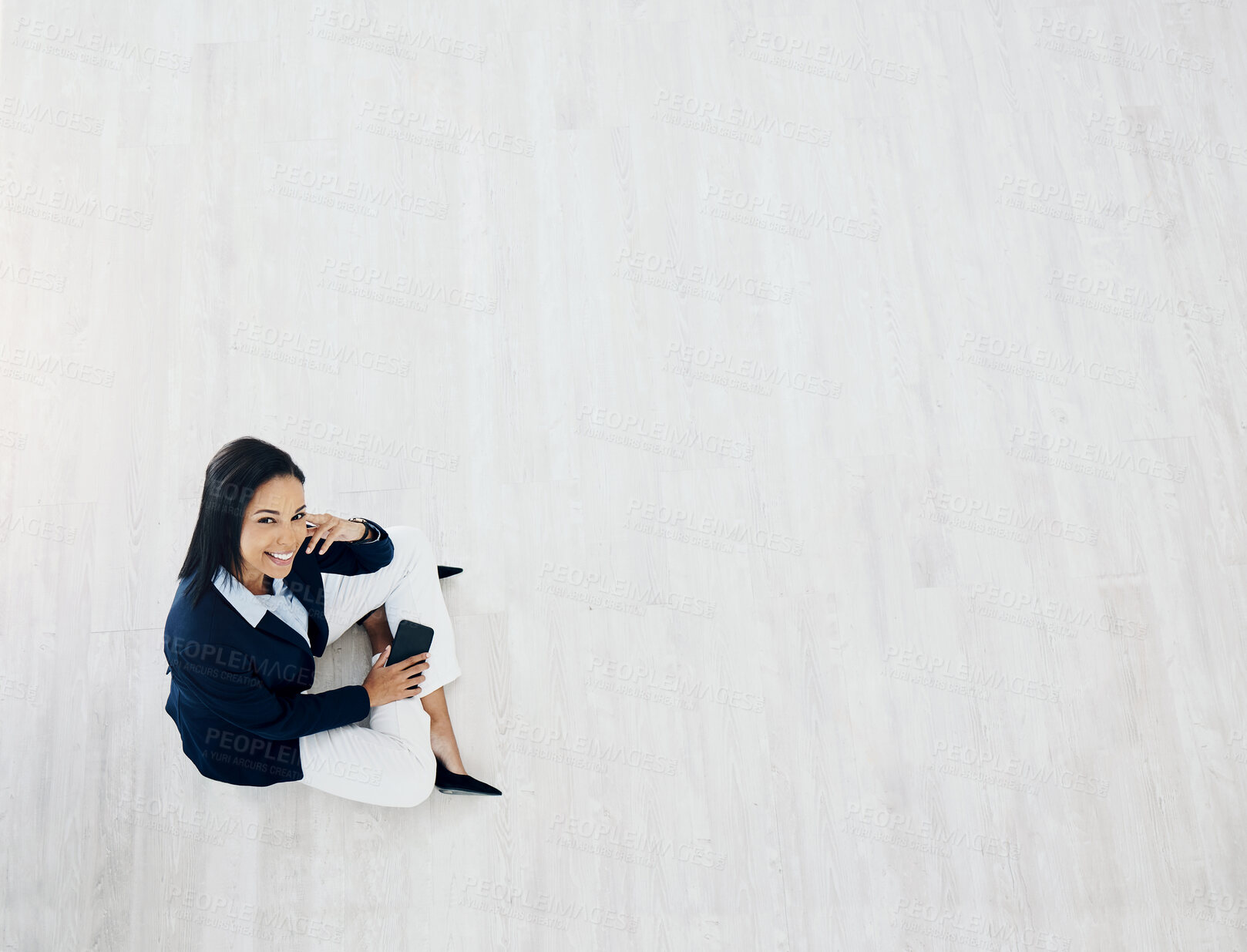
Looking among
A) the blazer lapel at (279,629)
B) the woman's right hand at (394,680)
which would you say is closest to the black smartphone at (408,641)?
the woman's right hand at (394,680)

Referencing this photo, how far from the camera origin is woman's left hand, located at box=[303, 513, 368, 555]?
210 cm

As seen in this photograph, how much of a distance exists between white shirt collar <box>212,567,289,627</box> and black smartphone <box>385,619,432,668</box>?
1.17 ft

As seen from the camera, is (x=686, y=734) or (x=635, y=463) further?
(x=635, y=463)

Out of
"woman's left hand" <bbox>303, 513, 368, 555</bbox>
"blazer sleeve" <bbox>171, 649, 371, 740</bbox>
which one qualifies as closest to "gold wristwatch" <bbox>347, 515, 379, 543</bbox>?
"woman's left hand" <bbox>303, 513, 368, 555</bbox>

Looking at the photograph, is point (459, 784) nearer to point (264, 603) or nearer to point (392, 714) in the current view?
point (392, 714)

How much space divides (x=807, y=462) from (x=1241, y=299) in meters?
1.36

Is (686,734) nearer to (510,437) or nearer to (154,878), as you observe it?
(510,437)

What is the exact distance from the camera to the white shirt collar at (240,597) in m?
1.98

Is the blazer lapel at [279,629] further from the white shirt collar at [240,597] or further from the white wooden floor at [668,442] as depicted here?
the white wooden floor at [668,442]

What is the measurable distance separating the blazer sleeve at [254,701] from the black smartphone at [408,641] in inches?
5.6

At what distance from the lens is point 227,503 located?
1.92 metres

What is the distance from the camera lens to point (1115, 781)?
2322 mm

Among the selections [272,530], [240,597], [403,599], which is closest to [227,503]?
[272,530]

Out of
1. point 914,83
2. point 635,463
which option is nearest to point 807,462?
point 635,463
